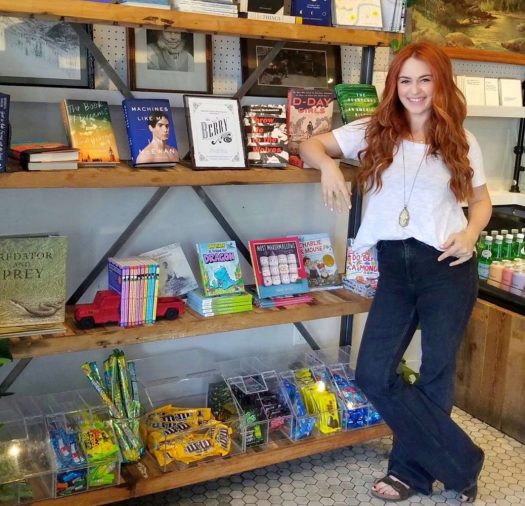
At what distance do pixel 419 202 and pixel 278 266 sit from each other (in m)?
0.62

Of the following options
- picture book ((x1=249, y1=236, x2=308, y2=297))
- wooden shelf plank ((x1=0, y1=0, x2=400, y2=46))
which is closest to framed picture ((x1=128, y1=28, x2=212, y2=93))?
wooden shelf plank ((x1=0, y1=0, x2=400, y2=46))

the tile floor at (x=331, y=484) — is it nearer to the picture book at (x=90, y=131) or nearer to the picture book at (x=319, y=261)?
the picture book at (x=319, y=261)

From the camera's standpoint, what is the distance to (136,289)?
2242 millimetres

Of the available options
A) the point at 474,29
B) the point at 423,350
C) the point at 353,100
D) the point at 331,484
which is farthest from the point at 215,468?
the point at 474,29

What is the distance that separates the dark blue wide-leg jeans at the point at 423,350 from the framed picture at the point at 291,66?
774 millimetres

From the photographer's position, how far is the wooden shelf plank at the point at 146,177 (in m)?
1.93

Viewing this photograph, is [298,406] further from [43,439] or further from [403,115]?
[403,115]

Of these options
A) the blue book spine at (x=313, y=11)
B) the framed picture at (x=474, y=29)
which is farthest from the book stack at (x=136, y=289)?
the framed picture at (x=474, y=29)

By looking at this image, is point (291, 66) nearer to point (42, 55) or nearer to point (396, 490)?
point (42, 55)

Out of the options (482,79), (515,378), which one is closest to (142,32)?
(482,79)

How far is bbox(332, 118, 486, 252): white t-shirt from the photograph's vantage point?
2.20 meters

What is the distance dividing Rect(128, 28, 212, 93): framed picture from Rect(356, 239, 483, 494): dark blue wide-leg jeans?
35.2 inches

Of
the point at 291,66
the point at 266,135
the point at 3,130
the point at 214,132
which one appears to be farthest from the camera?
the point at 291,66

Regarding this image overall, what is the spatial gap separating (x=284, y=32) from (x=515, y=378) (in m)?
1.68
